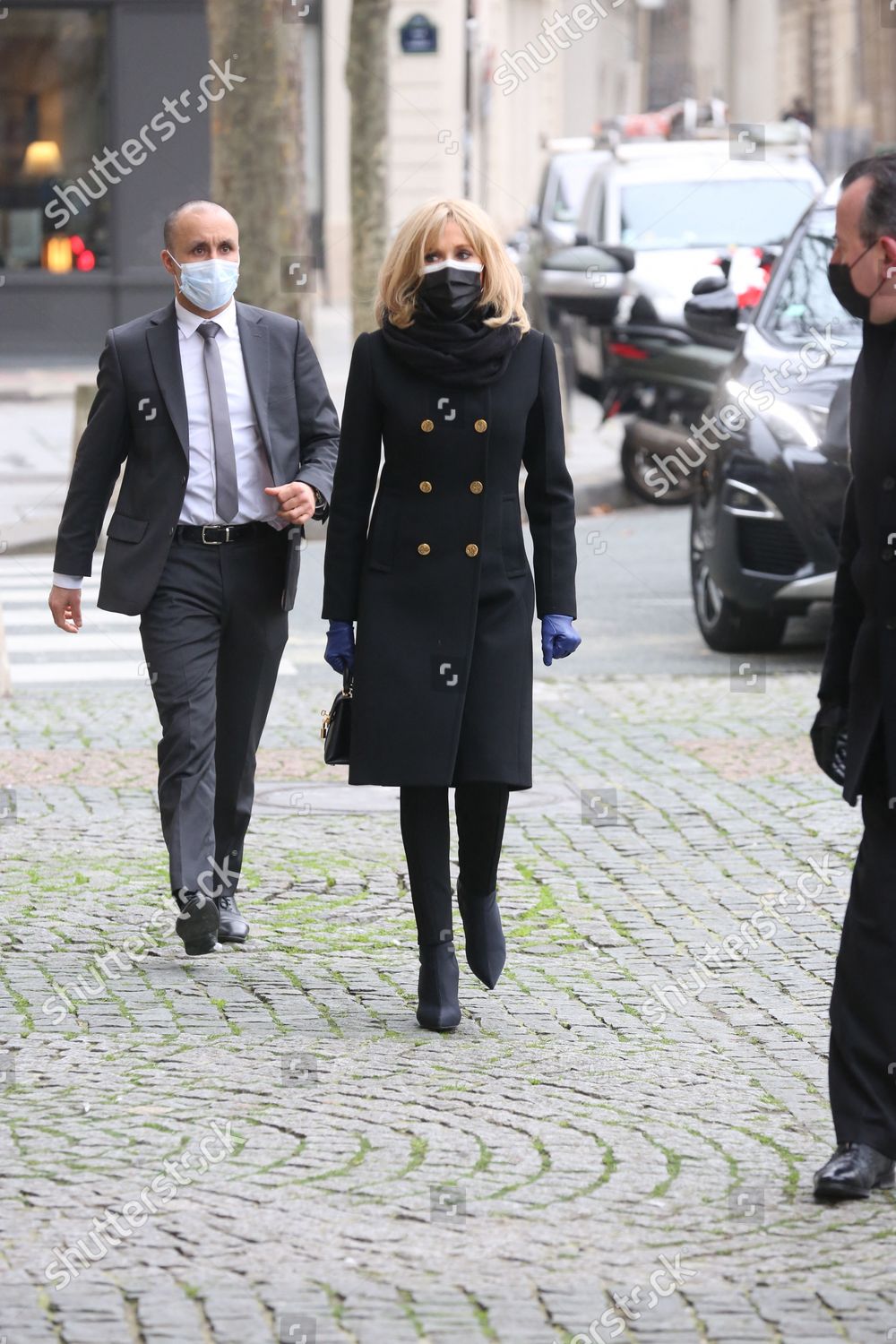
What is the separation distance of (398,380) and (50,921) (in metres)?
2.06

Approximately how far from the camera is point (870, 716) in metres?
4.67

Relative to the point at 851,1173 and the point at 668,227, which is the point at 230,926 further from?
the point at 668,227

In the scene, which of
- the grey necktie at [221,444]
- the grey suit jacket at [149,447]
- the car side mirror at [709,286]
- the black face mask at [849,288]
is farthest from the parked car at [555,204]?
the black face mask at [849,288]

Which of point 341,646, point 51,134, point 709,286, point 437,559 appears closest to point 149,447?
point 341,646

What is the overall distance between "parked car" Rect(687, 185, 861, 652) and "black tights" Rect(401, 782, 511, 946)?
483 centimetres

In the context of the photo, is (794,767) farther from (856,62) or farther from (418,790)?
(856,62)

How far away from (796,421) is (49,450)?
1035 cm

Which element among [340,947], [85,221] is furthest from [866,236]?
[85,221]

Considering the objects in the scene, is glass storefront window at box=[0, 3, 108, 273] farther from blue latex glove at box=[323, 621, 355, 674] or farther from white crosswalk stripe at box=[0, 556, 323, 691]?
blue latex glove at box=[323, 621, 355, 674]

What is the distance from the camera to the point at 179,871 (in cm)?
627

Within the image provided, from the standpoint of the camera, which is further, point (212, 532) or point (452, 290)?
point (212, 532)

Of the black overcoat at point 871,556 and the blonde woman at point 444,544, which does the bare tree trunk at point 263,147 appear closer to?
the blonde woman at point 444,544

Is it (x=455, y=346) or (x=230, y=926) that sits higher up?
(x=455, y=346)

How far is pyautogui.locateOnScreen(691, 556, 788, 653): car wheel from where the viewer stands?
1152 centimetres
